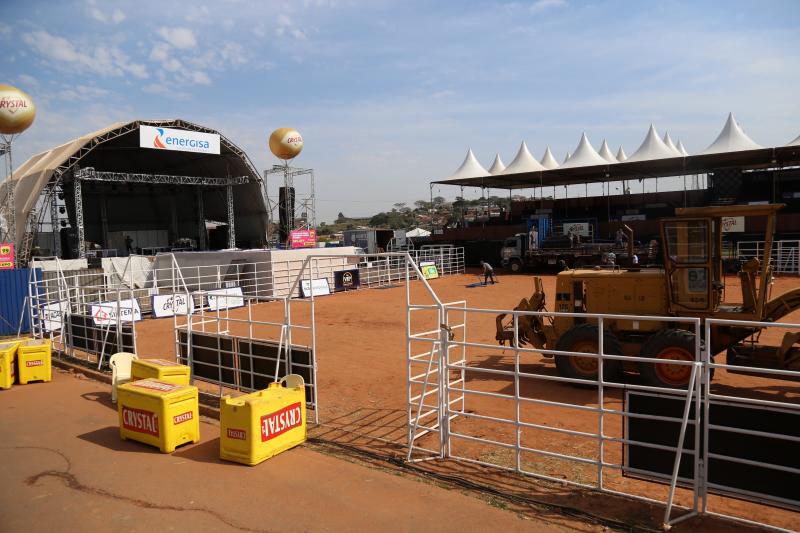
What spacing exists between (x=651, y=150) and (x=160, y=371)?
3587 cm

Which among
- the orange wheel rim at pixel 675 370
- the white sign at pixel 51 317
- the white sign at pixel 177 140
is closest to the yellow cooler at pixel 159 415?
the orange wheel rim at pixel 675 370

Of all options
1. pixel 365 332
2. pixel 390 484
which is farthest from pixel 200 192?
pixel 390 484

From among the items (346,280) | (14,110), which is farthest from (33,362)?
(14,110)

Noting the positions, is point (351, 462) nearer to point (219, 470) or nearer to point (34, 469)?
point (219, 470)

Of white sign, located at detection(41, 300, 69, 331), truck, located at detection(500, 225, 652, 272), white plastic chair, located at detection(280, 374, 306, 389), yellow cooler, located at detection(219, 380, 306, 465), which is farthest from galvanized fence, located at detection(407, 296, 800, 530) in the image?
truck, located at detection(500, 225, 652, 272)

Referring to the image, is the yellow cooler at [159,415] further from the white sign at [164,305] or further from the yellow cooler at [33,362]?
the white sign at [164,305]

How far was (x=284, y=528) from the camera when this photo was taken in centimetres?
504

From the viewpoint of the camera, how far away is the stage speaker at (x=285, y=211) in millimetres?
35031

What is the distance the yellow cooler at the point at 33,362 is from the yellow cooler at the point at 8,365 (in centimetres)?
11

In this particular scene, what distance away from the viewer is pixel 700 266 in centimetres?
874

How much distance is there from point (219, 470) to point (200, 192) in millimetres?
37821

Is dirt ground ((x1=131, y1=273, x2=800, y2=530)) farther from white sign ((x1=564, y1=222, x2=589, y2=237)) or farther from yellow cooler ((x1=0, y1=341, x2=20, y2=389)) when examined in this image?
white sign ((x1=564, y1=222, x2=589, y2=237))

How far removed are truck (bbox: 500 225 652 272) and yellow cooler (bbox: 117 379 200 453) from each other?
24.6m

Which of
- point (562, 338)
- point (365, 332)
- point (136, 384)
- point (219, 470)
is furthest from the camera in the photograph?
point (365, 332)
